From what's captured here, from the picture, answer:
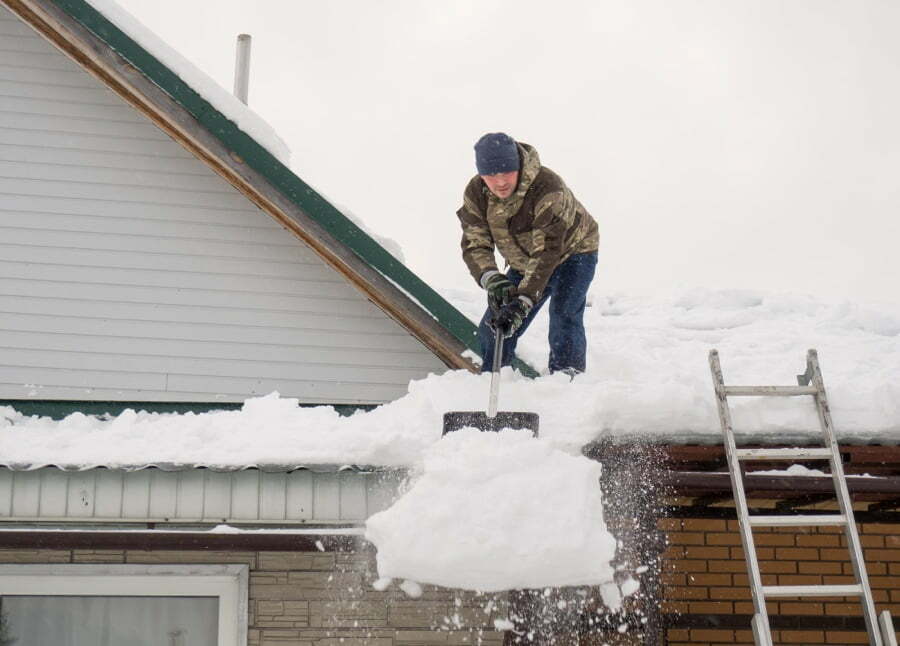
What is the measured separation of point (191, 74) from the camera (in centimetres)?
574

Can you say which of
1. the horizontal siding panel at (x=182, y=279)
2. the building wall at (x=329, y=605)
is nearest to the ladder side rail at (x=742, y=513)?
the building wall at (x=329, y=605)

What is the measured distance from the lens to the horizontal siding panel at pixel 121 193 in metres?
5.98

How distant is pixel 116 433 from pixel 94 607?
1312 millimetres

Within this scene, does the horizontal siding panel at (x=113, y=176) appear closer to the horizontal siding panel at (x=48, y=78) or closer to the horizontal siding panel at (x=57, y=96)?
the horizontal siding panel at (x=57, y=96)

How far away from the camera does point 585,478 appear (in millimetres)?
3996

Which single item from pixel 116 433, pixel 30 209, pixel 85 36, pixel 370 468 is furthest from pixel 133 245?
pixel 370 468

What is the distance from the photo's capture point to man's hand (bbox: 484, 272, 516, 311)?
480 centimetres

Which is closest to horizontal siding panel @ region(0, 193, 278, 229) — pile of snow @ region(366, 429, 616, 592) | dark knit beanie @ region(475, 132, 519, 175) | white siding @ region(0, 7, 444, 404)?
white siding @ region(0, 7, 444, 404)

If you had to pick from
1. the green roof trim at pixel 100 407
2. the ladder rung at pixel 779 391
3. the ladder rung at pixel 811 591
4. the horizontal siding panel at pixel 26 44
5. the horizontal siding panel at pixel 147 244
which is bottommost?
the ladder rung at pixel 811 591

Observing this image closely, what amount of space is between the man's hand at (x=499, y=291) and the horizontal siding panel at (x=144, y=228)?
5.49 ft

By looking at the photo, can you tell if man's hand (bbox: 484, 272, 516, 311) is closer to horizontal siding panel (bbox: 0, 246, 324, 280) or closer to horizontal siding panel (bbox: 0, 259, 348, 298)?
horizontal siding panel (bbox: 0, 259, 348, 298)

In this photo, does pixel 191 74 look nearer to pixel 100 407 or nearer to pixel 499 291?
pixel 100 407

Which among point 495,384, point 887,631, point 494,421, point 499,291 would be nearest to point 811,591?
point 887,631

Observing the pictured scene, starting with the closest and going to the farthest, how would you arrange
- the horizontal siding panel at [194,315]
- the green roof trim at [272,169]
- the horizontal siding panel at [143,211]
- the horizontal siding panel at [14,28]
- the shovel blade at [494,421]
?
the shovel blade at [494,421] < the green roof trim at [272,169] < the horizontal siding panel at [194,315] < the horizontal siding panel at [143,211] < the horizontal siding panel at [14,28]
